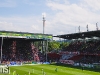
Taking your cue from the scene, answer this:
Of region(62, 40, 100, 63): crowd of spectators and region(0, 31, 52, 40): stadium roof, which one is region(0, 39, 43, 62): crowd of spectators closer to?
region(0, 31, 52, 40): stadium roof

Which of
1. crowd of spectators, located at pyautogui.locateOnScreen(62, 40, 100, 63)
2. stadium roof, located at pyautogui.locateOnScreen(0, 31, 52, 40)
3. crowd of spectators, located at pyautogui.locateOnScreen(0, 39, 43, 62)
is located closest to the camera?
stadium roof, located at pyautogui.locateOnScreen(0, 31, 52, 40)

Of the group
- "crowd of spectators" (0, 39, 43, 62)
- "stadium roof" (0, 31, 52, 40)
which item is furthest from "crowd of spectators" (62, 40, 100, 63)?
"crowd of spectators" (0, 39, 43, 62)

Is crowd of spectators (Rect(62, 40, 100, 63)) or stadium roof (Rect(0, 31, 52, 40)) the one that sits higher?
stadium roof (Rect(0, 31, 52, 40))

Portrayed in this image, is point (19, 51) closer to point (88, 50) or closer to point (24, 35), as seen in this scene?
point (24, 35)

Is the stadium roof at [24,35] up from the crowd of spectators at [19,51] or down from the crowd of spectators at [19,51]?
up

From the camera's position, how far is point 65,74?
4566 centimetres

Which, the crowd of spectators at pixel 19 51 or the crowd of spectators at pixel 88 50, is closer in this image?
the crowd of spectators at pixel 88 50

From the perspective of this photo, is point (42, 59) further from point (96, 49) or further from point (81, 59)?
point (96, 49)

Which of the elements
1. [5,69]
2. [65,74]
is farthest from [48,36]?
[5,69]

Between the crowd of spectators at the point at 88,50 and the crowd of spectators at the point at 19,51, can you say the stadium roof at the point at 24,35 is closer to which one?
the crowd of spectators at the point at 19,51

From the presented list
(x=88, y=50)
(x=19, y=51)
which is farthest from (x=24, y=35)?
(x=88, y=50)

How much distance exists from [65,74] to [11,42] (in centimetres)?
4293

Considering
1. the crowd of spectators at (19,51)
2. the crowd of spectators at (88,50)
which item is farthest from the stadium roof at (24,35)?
the crowd of spectators at (88,50)

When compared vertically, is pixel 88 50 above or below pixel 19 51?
above
